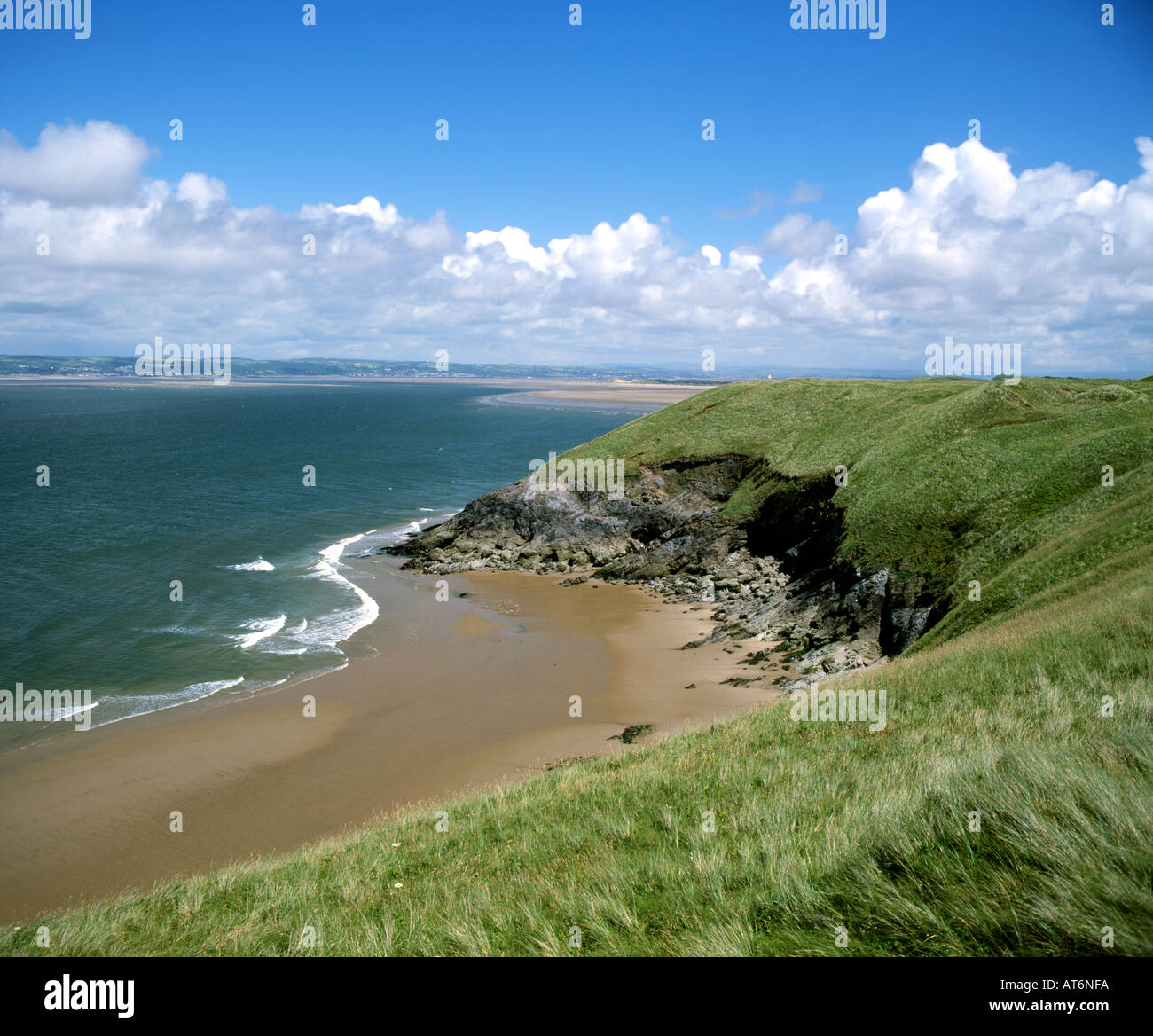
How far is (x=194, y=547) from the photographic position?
184 ft

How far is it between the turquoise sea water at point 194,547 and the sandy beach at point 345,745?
10.2 feet

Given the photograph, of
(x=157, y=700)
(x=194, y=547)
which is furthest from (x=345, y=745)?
Result: (x=194, y=547)

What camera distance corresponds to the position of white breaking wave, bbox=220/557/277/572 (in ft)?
167

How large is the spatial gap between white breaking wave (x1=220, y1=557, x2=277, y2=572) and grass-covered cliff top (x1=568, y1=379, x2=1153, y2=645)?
28.5m

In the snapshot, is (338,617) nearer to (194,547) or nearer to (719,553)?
(194,547)

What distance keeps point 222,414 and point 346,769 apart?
18874 centimetres

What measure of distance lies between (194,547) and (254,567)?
320 inches

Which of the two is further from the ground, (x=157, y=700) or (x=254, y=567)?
(x=254, y=567)

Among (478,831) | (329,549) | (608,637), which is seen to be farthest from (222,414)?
(478,831)

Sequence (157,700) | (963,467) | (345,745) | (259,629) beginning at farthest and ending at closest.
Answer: (259,629) → (963,467) → (157,700) → (345,745)

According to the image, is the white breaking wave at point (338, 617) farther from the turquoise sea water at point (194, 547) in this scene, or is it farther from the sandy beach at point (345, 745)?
the sandy beach at point (345, 745)

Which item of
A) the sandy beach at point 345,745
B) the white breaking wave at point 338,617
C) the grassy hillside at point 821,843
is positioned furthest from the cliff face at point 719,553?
the grassy hillside at point 821,843

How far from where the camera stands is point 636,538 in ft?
183
